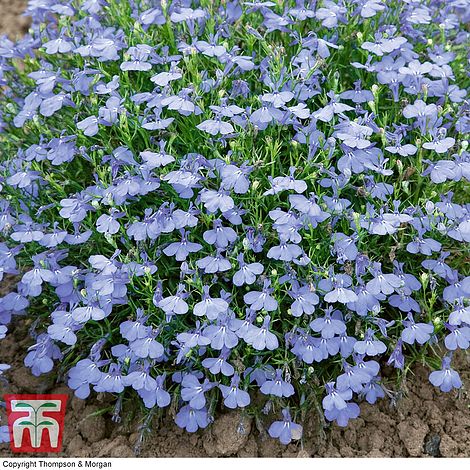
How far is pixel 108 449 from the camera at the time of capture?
2.94m

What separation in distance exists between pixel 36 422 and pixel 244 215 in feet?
3.84

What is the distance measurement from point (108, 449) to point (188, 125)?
1.31 m

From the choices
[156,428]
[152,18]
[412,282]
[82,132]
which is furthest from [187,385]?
[152,18]

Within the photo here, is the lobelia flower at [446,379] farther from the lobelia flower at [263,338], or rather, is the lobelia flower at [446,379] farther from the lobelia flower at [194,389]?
the lobelia flower at [194,389]

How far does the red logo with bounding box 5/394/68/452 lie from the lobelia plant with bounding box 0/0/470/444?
24 cm

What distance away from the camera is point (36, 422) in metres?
3.04

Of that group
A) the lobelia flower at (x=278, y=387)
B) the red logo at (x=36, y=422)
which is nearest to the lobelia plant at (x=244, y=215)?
the lobelia flower at (x=278, y=387)

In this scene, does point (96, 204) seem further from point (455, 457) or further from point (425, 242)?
point (455, 457)

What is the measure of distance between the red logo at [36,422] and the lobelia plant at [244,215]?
0.24 metres

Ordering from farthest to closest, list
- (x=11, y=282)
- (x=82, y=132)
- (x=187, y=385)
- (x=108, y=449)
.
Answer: (x=11, y=282) < (x=82, y=132) < (x=108, y=449) < (x=187, y=385)

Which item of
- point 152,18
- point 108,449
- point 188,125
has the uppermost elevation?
point 152,18

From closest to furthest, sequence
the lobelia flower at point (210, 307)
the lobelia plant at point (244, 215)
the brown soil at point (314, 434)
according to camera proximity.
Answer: the lobelia flower at point (210, 307), the lobelia plant at point (244, 215), the brown soil at point (314, 434)

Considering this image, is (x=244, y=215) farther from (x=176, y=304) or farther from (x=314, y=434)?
(x=314, y=434)

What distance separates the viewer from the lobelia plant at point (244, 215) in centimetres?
274
